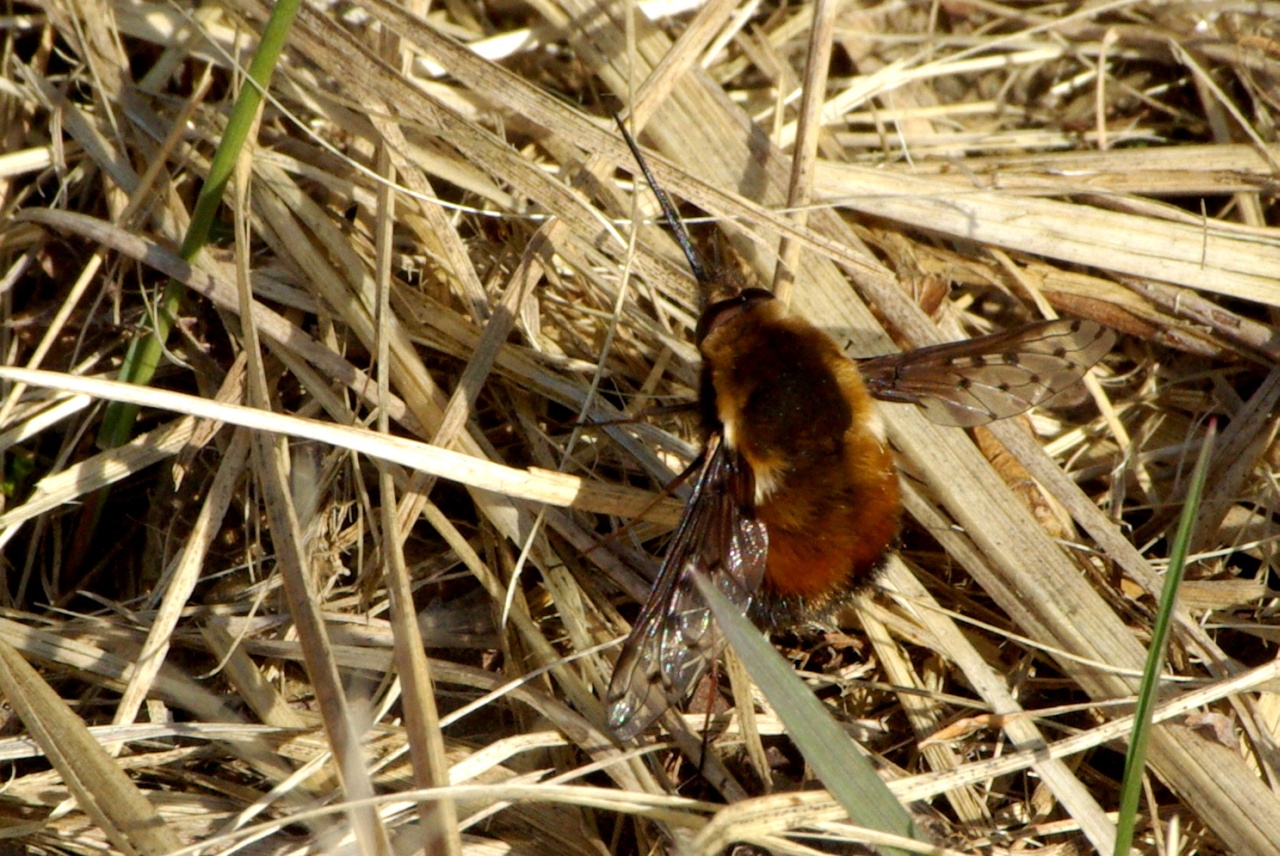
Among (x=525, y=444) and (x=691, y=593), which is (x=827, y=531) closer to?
(x=691, y=593)

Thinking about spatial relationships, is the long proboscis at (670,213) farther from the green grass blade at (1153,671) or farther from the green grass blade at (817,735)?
the green grass blade at (1153,671)

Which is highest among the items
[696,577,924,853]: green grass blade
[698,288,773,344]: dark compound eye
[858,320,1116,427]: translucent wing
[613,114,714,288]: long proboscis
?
[613,114,714,288]: long proboscis

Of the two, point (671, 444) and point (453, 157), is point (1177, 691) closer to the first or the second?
point (671, 444)

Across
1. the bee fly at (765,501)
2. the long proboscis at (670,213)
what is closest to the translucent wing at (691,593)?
the bee fly at (765,501)

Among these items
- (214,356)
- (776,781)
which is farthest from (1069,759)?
(214,356)

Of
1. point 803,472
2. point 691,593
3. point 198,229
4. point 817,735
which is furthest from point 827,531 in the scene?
point 198,229

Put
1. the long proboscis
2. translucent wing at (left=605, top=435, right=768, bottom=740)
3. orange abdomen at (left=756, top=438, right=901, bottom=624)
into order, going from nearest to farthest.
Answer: translucent wing at (left=605, top=435, right=768, bottom=740) < orange abdomen at (left=756, top=438, right=901, bottom=624) < the long proboscis

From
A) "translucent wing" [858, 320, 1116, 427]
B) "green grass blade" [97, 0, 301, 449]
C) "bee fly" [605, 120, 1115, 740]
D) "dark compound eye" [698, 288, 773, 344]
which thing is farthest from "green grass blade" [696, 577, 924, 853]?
"green grass blade" [97, 0, 301, 449]

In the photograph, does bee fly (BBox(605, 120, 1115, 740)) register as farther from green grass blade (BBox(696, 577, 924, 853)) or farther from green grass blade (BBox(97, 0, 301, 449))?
green grass blade (BBox(97, 0, 301, 449))
